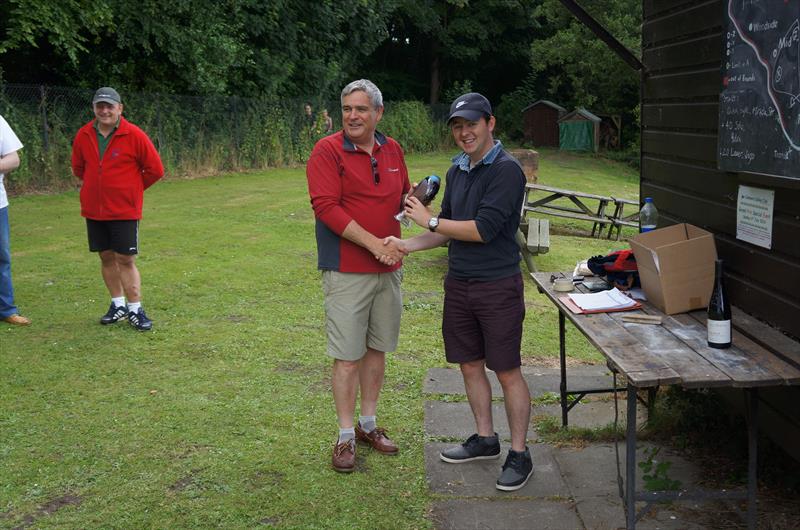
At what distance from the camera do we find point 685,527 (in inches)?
155

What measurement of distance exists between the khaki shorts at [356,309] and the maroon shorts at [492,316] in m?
0.42

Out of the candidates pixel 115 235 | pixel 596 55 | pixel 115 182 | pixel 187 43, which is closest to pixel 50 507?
pixel 115 235

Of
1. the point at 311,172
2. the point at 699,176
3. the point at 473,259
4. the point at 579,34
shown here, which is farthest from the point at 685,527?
the point at 579,34

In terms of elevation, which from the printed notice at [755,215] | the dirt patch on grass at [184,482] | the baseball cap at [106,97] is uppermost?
the baseball cap at [106,97]

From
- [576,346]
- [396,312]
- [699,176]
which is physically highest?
[699,176]

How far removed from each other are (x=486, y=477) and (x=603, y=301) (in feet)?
3.53

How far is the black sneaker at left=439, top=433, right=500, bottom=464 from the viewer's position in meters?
4.69

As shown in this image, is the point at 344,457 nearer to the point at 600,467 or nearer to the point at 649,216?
the point at 600,467

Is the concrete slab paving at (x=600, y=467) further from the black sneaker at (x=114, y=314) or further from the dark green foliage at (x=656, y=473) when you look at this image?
the black sneaker at (x=114, y=314)

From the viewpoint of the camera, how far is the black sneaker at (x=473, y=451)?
185 inches

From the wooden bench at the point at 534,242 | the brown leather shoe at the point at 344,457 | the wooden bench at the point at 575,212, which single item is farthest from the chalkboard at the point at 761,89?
the wooden bench at the point at 575,212

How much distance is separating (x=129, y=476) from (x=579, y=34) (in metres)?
32.0

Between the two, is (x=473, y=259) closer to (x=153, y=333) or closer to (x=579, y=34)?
(x=153, y=333)

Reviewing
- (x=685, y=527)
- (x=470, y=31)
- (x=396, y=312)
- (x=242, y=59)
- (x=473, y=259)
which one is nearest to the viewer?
(x=685, y=527)
